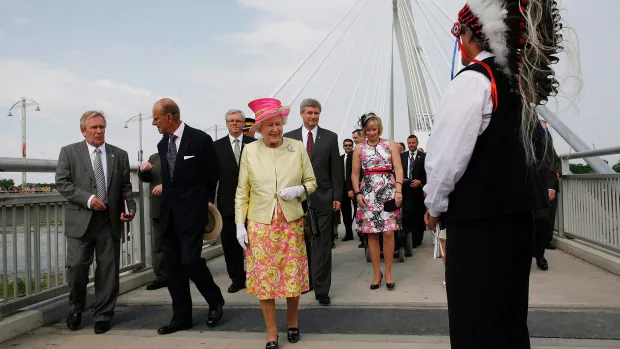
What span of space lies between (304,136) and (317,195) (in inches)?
25.1

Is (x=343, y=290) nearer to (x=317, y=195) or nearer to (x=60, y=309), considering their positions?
(x=317, y=195)

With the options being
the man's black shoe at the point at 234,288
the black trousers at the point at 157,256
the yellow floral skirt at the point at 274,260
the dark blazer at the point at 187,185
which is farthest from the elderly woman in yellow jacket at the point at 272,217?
the black trousers at the point at 157,256

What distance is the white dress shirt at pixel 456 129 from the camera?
2137 mm

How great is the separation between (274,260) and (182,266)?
102cm

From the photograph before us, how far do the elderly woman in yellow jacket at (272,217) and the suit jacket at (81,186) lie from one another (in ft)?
4.41

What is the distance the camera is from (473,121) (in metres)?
2.13

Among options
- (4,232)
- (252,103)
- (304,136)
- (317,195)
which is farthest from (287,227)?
(4,232)

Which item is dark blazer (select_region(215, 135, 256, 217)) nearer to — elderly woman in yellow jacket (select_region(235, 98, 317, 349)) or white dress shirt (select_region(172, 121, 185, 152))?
white dress shirt (select_region(172, 121, 185, 152))

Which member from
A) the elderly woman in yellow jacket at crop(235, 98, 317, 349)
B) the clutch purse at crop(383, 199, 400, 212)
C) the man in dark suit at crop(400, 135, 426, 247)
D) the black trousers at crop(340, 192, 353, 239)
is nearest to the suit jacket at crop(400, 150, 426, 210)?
the man in dark suit at crop(400, 135, 426, 247)

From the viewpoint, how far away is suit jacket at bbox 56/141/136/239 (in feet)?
14.1

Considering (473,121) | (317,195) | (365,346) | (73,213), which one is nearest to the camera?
(473,121)

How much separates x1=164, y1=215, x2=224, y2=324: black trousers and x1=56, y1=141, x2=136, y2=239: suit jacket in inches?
21.5

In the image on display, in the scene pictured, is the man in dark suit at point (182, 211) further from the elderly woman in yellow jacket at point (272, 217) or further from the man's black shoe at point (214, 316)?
the elderly woman in yellow jacket at point (272, 217)

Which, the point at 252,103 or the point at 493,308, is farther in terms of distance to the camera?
the point at 252,103
